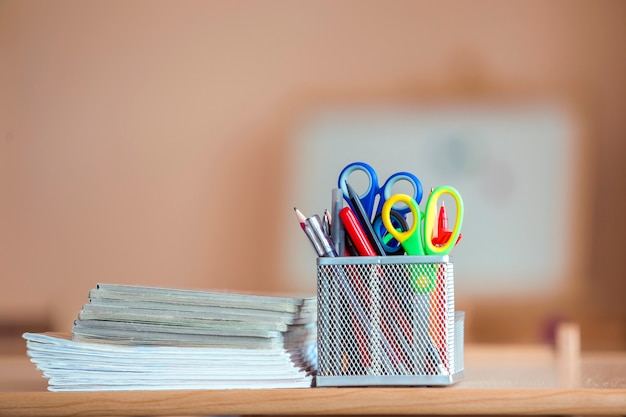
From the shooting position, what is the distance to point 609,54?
109 inches

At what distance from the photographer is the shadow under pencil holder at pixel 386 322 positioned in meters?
0.68

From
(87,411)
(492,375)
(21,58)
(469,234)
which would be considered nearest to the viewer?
(87,411)

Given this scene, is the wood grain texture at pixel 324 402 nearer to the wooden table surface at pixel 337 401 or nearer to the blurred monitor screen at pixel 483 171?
the wooden table surface at pixel 337 401

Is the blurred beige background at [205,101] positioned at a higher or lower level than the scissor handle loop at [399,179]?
higher

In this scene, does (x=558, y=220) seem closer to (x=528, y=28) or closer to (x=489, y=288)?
(x=489, y=288)

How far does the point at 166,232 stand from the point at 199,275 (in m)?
0.18

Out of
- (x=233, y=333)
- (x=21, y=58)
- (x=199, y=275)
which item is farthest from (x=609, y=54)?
(x=233, y=333)

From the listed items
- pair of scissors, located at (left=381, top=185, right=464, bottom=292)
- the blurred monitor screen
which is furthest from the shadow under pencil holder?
the blurred monitor screen

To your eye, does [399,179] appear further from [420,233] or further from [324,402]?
[324,402]

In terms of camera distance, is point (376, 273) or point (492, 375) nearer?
point (376, 273)

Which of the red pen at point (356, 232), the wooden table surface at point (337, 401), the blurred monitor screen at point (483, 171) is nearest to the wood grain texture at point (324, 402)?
the wooden table surface at point (337, 401)

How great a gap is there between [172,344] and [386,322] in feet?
0.58

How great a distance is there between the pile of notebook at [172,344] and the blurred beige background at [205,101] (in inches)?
81.2

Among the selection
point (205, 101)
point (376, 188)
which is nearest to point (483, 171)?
point (205, 101)
